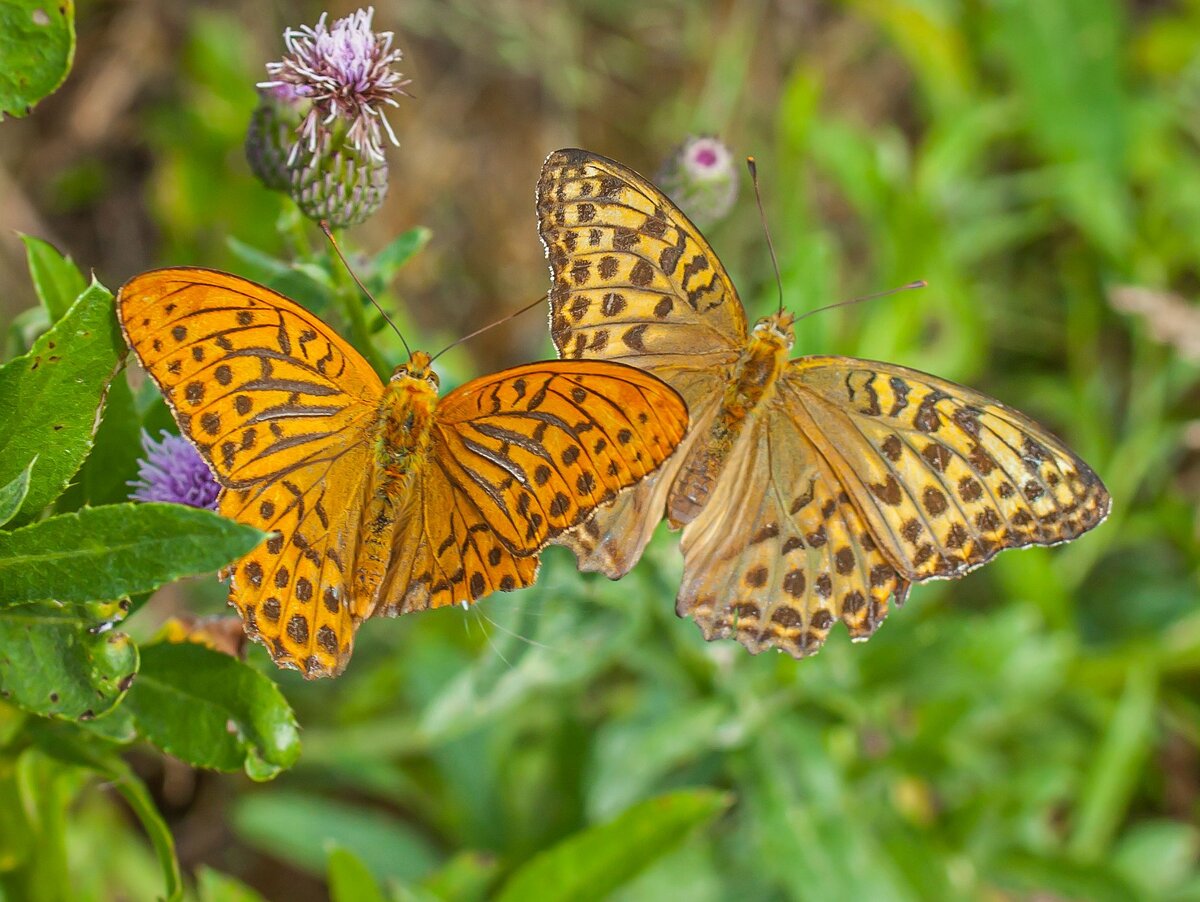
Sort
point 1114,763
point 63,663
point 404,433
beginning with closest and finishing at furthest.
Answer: point 63,663
point 404,433
point 1114,763

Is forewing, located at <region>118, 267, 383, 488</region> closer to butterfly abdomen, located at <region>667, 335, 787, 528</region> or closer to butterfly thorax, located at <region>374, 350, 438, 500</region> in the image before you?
butterfly thorax, located at <region>374, 350, 438, 500</region>

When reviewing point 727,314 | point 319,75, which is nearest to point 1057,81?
point 727,314

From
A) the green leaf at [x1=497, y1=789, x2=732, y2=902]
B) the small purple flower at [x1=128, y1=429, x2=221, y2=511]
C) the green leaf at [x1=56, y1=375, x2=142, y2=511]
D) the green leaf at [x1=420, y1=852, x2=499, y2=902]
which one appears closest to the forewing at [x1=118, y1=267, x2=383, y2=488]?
the small purple flower at [x1=128, y1=429, x2=221, y2=511]

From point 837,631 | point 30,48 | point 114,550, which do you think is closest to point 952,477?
point 837,631

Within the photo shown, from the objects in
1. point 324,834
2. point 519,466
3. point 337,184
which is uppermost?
point 337,184

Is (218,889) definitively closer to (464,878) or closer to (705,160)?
(464,878)

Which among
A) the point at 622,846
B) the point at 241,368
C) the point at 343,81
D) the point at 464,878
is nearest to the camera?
the point at 241,368

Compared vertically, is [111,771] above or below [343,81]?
below
